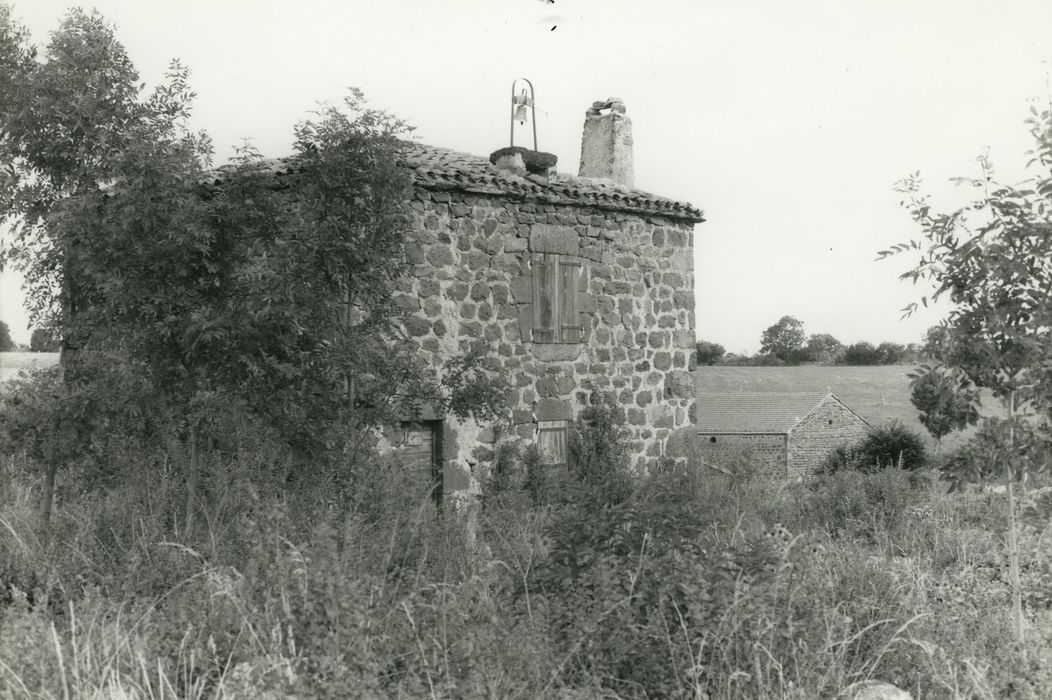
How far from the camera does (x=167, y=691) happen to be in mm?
4102

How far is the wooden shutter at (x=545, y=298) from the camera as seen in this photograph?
11258 mm

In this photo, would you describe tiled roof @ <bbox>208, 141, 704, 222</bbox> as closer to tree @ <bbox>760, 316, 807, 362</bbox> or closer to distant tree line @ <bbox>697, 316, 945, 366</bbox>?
distant tree line @ <bbox>697, 316, 945, 366</bbox>

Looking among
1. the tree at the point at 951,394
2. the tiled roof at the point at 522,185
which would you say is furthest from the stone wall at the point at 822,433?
the tree at the point at 951,394

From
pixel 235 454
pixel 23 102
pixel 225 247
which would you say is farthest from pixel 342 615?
pixel 23 102

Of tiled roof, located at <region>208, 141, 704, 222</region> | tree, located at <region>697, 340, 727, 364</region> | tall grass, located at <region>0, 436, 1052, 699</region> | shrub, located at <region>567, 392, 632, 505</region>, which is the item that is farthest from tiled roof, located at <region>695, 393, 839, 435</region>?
tree, located at <region>697, 340, 727, 364</region>

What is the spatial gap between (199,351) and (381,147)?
193cm

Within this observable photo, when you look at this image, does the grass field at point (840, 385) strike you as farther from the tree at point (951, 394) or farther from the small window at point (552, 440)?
the tree at point (951, 394)

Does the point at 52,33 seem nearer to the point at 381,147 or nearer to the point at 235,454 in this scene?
the point at 381,147

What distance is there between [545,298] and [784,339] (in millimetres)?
53130

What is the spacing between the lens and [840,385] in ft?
120

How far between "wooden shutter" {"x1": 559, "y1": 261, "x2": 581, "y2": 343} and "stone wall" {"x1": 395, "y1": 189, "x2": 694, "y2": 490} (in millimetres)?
88

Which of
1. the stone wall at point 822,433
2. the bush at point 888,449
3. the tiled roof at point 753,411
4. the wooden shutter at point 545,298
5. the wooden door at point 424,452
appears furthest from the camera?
the stone wall at point 822,433

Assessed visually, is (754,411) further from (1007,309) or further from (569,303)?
(1007,309)

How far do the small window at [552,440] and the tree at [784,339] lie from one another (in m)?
51.8
